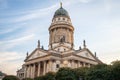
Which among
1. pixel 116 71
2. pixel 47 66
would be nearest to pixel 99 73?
pixel 116 71

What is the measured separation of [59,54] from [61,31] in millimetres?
12874

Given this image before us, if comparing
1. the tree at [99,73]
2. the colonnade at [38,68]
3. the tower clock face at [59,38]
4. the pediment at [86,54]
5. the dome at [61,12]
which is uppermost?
the dome at [61,12]

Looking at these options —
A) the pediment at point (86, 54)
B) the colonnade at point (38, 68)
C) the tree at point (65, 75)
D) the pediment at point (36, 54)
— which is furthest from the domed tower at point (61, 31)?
the tree at point (65, 75)

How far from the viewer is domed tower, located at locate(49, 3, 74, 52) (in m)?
76.6

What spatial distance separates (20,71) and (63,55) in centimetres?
4148

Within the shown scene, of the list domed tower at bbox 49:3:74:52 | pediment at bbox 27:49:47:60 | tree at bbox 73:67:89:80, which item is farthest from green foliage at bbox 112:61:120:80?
domed tower at bbox 49:3:74:52

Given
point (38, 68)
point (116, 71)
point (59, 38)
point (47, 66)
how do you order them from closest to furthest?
point (116, 71) < point (47, 66) < point (38, 68) < point (59, 38)

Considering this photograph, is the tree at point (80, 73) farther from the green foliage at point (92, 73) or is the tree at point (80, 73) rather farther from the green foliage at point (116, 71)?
the green foliage at point (116, 71)

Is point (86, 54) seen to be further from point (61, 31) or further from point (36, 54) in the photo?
point (36, 54)

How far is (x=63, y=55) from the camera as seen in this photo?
6819 centimetres

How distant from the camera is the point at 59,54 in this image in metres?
68.7

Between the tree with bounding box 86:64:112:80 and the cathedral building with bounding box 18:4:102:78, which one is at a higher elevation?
the cathedral building with bounding box 18:4:102:78

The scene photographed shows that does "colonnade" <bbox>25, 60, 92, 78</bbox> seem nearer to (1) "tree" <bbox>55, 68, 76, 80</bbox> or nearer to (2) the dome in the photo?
(1) "tree" <bbox>55, 68, 76, 80</bbox>

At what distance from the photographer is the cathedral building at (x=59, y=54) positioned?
217ft
